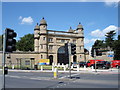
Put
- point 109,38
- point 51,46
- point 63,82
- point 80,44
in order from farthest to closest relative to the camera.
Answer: point 109,38
point 80,44
point 51,46
point 63,82

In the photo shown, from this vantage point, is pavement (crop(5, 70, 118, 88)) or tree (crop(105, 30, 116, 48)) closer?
pavement (crop(5, 70, 118, 88))

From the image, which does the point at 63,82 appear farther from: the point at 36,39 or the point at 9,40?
the point at 36,39

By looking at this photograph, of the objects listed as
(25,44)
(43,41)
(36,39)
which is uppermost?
(36,39)

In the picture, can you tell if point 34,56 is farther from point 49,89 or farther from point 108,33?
point 49,89

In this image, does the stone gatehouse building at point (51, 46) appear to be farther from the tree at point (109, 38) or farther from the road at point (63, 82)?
the road at point (63, 82)

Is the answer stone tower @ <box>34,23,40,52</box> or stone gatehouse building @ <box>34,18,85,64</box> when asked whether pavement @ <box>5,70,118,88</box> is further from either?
stone tower @ <box>34,23,40,52</box>

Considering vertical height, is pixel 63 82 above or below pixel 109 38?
below

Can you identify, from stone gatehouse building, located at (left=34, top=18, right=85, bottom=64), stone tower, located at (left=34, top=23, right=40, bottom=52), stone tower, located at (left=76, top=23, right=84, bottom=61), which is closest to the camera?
stone gatehouse building, located at (left=34, top=18, right=85, bottom=64)

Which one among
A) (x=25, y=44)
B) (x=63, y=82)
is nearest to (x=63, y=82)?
(x=63, y=82)

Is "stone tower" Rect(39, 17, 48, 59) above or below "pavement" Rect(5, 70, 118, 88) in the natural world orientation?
above

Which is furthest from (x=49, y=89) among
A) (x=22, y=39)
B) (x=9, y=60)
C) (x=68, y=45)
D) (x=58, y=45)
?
(x=22, y=39)

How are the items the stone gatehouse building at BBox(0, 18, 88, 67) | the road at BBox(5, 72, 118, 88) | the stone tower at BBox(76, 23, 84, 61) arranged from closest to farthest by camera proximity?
1. the road at BBox(5, 72, 118, 88)
2. the stone gatehouse building at BBox(0, 18, 88, 67)
3. the stone tower at BBox(76, 23, 84, 61)

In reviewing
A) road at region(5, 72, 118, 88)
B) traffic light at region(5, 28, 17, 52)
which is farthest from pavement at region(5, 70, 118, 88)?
traffic light at region(5, 28, 17, 52)

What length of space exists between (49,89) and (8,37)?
5.14 meters
